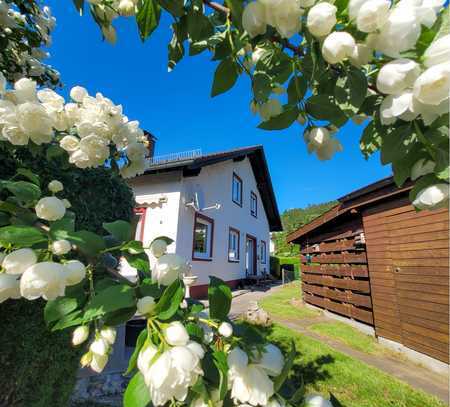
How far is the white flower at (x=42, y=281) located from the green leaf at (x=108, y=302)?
0.08 metres

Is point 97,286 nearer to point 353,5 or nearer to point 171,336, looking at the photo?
→ point 171,336

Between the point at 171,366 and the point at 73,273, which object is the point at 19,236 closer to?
the point at 73,273

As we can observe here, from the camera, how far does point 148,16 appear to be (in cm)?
76

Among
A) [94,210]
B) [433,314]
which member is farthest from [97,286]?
[433,314]

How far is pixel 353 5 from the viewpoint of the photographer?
1.56 ft

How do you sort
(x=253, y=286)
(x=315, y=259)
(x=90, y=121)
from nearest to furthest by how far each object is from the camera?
(x=90, y=121)
(x=315, y=259)
(x=253, y=286)

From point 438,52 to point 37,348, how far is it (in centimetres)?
253

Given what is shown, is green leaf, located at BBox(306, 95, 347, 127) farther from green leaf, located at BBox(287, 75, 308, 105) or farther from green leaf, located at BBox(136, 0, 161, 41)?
green leaf, located at BBox(136, 0, 161, 41)

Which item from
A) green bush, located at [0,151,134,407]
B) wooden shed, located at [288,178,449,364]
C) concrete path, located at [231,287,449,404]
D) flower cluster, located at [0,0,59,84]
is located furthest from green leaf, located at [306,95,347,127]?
concrete path, located at [231,287,449,404]

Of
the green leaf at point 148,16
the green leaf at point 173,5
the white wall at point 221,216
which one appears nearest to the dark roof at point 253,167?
the white wall at point 221,216

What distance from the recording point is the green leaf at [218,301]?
0.63 m

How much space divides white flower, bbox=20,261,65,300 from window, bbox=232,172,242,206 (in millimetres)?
10429

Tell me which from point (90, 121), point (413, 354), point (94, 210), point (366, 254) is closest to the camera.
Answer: point (90, 121)

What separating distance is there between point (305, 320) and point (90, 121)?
610 centimetres
